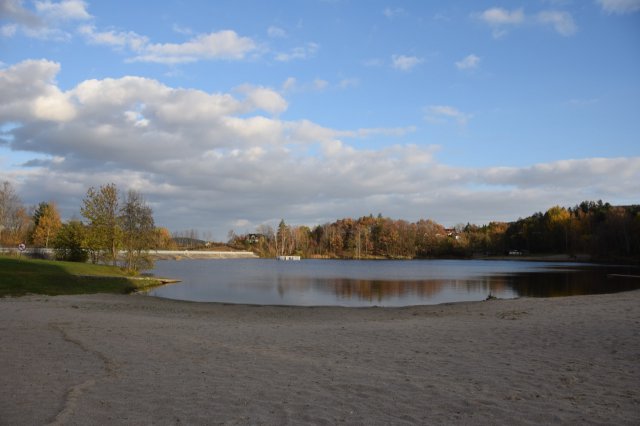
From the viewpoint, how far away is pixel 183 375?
28.3 ft

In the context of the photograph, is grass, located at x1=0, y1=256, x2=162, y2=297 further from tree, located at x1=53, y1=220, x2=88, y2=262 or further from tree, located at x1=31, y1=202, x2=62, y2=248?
tree, located at x1=31, y1=202, x2=62, y2=248

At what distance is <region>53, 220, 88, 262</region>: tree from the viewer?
5209 cm

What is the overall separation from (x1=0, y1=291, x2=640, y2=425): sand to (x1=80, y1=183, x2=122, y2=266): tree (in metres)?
34.7

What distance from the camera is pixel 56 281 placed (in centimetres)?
3195

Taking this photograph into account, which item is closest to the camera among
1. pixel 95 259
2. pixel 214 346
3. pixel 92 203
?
pixel 214 346

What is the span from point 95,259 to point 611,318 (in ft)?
175

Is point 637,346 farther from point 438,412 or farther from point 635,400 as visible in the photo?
point 438,412

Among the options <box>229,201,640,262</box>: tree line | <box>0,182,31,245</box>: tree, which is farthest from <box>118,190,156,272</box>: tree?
<box>229,201,640,262</box>: tree line

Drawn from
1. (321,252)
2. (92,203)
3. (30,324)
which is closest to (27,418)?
(30,324)

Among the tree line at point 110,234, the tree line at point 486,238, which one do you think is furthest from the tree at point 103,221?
the tree line at point 486,238

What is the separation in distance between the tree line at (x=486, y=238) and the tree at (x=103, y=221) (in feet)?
326

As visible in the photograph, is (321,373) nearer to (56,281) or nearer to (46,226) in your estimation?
(56,281)

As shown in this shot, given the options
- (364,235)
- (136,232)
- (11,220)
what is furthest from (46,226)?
(364,235)

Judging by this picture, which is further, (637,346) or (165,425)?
(637,346)
